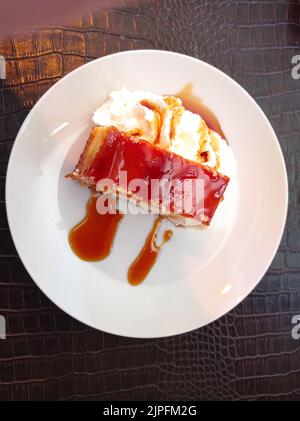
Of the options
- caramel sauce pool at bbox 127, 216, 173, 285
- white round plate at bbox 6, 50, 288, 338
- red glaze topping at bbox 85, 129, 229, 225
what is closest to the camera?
red glaze topping at bbox 85, 129, 229, 225

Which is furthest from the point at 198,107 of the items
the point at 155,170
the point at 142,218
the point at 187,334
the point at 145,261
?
the point at 187,334

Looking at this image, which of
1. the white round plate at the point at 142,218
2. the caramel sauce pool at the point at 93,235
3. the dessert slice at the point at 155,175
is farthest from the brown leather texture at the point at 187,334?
the dessert slice at the point at 155,175

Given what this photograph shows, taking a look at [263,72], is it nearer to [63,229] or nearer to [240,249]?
[240,249]

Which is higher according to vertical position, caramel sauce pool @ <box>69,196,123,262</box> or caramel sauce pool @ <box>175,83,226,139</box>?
caramel sauce pool @ <box>175,83,226,139</box>

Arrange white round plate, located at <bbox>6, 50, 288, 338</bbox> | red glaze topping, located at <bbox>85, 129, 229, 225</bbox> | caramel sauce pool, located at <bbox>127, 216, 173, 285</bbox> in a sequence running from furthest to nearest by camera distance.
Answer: caramel sauce pool, located at <bbox>127, 216, 173, 285</bbox> → white round plate, located at <bbox>6, 50, 288, 338</bbox> → red glaze topping, located at <bbox>85, 129, 229, 225</bbox>

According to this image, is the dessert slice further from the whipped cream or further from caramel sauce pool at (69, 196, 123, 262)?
caramel sauce pool at (69, 196, 123, 262)

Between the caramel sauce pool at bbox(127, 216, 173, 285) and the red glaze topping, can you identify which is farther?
the caramel sauce pool at bbox(127, 216, 173, 285)

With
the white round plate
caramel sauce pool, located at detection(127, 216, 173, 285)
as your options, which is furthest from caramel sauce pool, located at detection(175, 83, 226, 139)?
caramel sauce pool, located at detection(127, 216, 173, 285)

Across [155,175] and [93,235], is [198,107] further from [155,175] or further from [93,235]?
[93,235]
